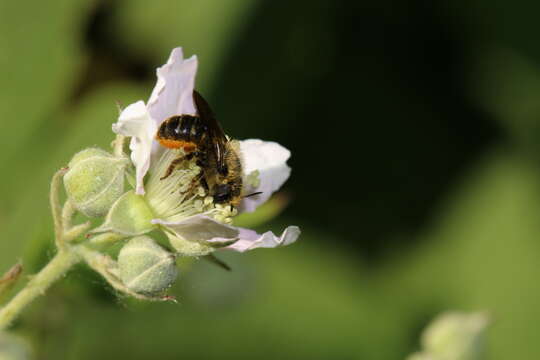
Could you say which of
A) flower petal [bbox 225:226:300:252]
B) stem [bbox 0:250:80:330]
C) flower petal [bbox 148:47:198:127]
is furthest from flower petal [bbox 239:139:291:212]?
stem [bbox 0:250:80:330]

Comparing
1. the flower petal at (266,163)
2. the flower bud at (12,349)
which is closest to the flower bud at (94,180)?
the flower bud at (12,349)

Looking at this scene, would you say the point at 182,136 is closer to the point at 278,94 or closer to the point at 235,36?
the point at 235,36

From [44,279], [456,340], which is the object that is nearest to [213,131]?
[44,279]

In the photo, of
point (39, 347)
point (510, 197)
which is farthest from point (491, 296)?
point (39, 347)

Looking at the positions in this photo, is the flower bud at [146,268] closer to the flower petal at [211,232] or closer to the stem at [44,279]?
the flower petal at [211,232]

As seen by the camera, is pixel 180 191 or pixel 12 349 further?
pixel 180 191

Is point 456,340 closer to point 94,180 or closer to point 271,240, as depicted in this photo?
point 271,240

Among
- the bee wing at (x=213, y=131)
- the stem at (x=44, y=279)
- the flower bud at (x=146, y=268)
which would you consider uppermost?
the bee wing at (x=213, y=131)
